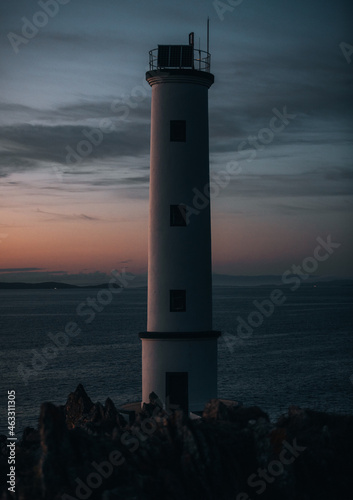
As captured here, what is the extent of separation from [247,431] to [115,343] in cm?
8032

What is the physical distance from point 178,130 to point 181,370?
8693 millimetres

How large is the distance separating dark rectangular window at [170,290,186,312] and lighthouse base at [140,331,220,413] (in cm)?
90

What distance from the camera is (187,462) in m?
14.2

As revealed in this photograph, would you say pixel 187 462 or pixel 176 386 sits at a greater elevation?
pixel 176 386

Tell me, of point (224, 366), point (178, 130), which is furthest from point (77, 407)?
point (224, 366)

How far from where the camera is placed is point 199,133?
2402 cm

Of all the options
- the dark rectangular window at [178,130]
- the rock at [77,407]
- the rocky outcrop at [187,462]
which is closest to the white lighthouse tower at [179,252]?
the dark rectangular window at [178,130]

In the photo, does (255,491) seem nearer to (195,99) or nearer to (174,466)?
(174,466)

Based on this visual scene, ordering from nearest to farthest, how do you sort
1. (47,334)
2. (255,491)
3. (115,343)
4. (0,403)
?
(255,491)
(0,403)
(115,343)
(47,334)

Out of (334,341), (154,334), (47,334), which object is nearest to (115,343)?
(47,334)

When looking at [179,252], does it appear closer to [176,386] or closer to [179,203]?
[179,203]

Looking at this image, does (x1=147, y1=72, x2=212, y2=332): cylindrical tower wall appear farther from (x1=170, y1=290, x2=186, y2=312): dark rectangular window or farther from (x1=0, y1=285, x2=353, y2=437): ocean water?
(x1=0, y1=285, x2=353, y2=437): ocean water

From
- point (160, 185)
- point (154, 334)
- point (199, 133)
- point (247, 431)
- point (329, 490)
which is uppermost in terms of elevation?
point (199, 133)

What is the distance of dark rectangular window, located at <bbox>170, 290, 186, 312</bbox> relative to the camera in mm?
23688
